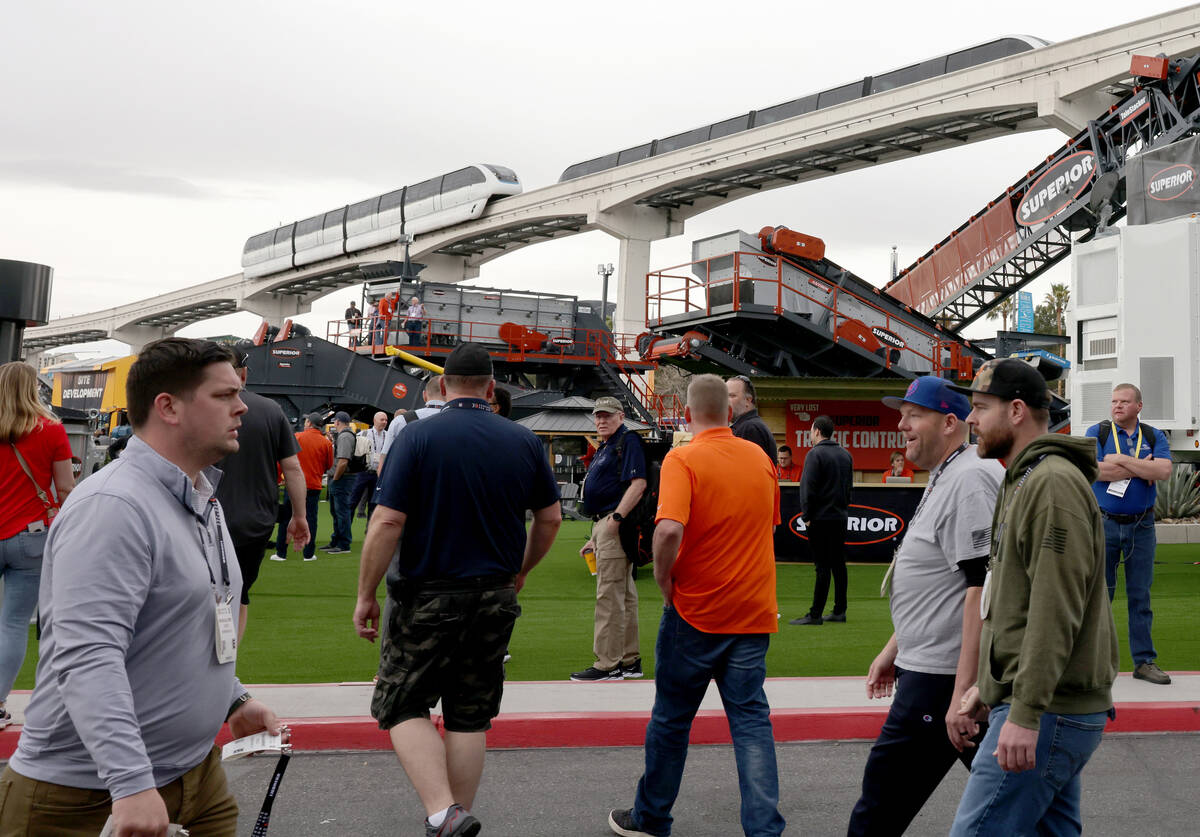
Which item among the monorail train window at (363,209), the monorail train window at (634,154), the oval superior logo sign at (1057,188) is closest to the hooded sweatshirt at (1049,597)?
the oval superior logo sign at (1057,188)

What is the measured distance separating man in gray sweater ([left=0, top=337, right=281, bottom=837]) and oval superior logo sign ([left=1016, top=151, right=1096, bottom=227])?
21208mm

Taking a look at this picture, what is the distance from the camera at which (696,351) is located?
19.9 metres

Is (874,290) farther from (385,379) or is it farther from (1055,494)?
(1055,494)

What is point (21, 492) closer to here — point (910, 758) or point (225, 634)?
point (225, 634)

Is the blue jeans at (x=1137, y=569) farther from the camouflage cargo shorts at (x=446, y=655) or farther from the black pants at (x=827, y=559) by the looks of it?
the camouflage cargo shorts at (x=446, y=655)

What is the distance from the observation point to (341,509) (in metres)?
15.1

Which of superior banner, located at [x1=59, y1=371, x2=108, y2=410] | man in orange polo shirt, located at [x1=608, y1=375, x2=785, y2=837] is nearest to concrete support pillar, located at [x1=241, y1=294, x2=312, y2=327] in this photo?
superior banner, located at [x1=59, y1=371, x2=108, y2=410]

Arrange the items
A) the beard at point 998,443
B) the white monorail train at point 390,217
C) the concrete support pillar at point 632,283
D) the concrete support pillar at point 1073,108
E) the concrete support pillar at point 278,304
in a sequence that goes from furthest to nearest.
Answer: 1. the concrete support pillar at point 278,304
2. the white monorail train at point 390,217
3. the concrete support pillar at point 632,283
4. the concrete support pillar at point 1073,108
5. the beard at point 998,443

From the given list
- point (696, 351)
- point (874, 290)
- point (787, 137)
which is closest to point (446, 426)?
point (696, 351)

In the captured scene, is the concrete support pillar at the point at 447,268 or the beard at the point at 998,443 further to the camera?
the concrete support pillar at the point at 447,268

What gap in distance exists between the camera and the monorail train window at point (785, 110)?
3266cm

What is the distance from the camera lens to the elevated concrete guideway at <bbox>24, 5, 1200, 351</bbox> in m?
24.2

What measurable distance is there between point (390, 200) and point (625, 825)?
4617cm

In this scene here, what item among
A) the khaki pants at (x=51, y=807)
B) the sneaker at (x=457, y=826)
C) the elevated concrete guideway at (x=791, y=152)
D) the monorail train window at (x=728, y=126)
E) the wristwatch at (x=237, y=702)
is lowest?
the sneaker at (x=457, y=826)
